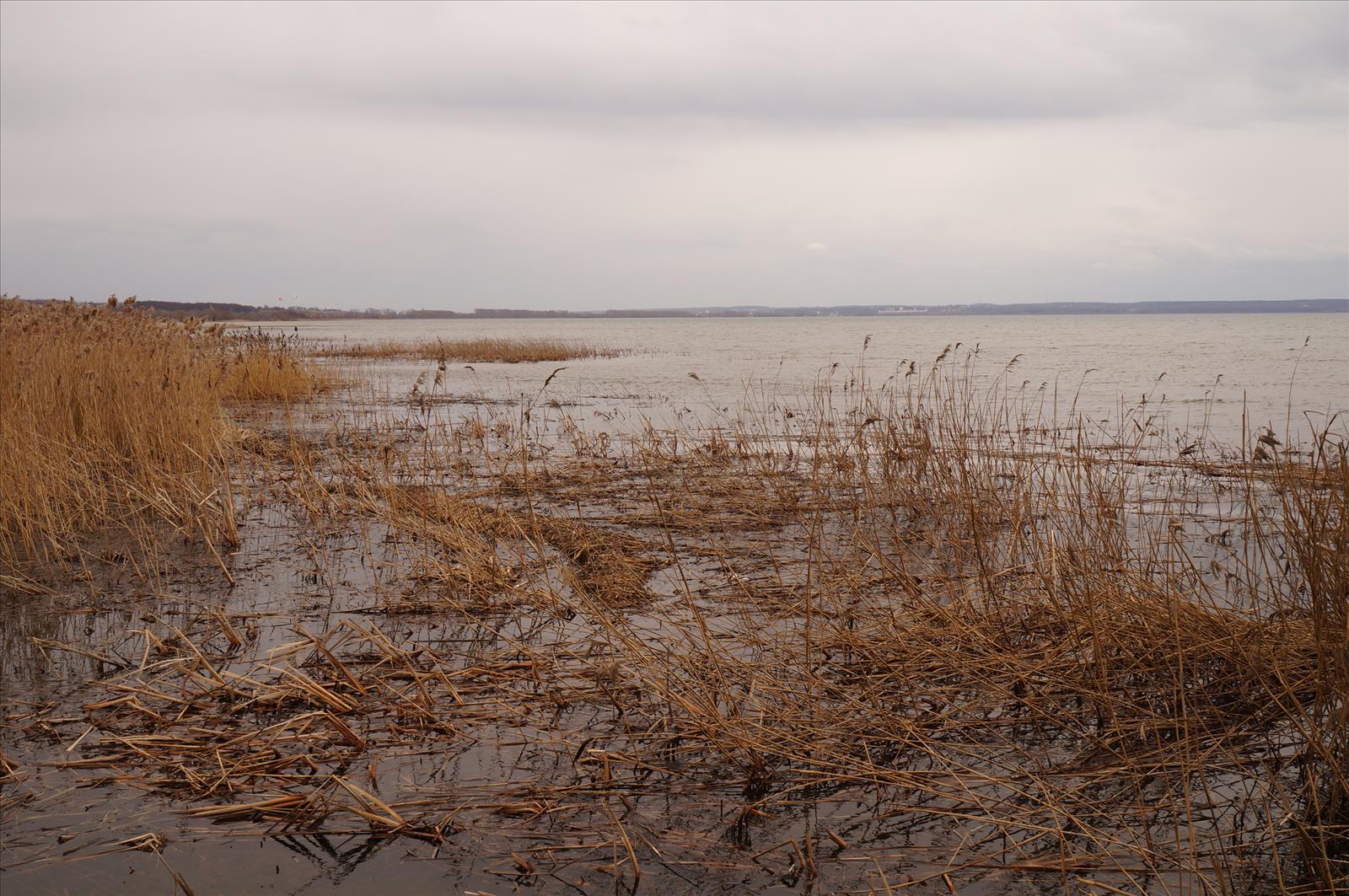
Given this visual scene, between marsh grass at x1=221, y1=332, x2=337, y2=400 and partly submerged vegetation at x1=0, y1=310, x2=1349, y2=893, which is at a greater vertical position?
marsh grass at x1=221, y1=332, x2=337, y2=400

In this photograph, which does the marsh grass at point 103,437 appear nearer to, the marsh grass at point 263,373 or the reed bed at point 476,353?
the marsh grass at point 263,373

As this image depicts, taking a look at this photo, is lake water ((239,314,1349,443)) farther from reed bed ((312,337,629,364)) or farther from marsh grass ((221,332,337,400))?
marsh grass ((221,332,337,400))

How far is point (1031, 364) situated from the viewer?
32.3 m

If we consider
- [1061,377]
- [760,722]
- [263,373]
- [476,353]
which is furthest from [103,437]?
[476,353]

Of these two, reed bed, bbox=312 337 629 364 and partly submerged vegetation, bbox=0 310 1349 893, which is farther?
reed bed, bbox=312 337 629 364

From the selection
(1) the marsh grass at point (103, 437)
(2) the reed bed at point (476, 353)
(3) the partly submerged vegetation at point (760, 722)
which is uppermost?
(2) the reed bed at point (476, 353)

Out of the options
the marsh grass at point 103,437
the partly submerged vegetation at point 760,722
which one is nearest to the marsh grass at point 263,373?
the marsh grass at point 103,437

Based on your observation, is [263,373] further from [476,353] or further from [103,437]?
[476,353]

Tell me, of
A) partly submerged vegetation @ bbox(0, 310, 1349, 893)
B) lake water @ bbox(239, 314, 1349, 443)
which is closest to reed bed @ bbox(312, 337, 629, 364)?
lake water @ bbox(239, 314, 1349, 443)

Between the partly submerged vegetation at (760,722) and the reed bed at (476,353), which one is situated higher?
the reed bed at (476,353)

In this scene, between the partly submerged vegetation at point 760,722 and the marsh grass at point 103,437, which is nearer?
the partly submerged vegetation at point 760,722

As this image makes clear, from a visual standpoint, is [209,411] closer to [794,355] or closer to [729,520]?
[729,520]

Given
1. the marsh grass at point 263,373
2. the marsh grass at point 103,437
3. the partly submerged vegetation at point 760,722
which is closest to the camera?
the partly submerged vegetation at point 760,722

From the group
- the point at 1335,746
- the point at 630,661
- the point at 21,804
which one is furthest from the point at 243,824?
the point at 1335,746
